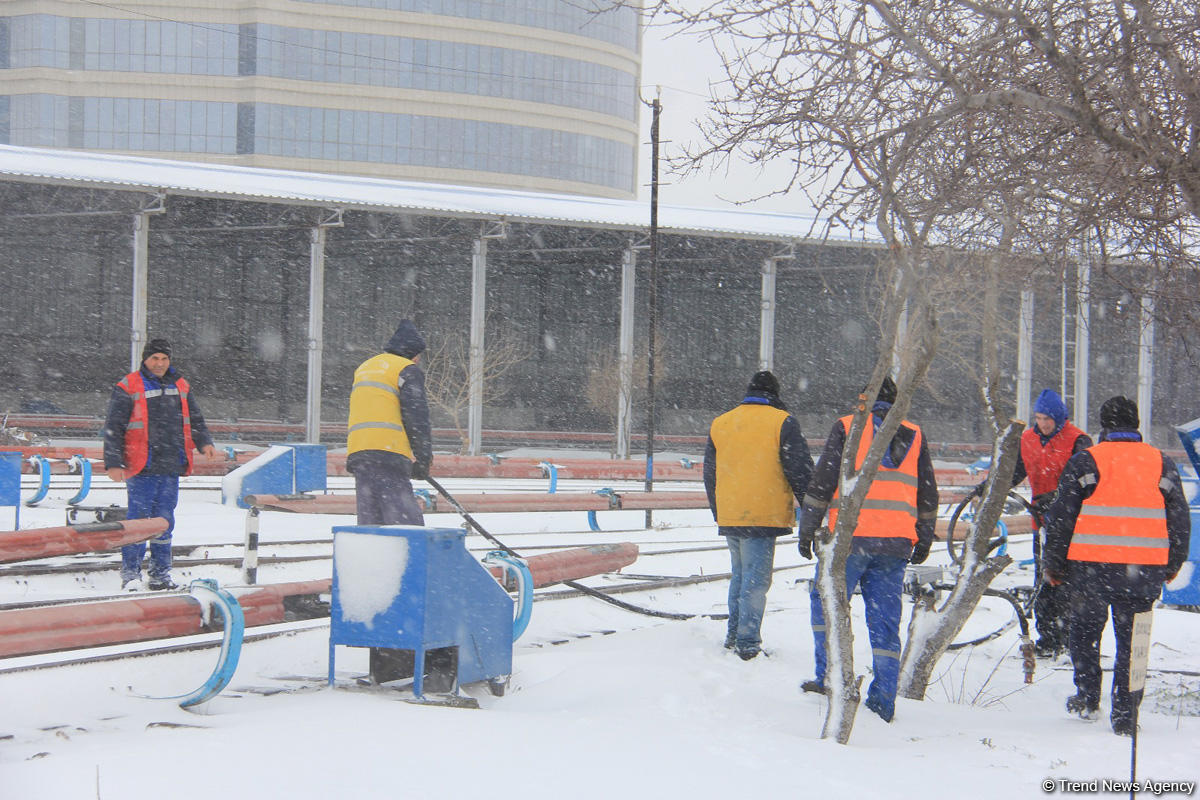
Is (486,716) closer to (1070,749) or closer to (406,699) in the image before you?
(406,699)

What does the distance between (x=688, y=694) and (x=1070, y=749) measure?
6.00 ft

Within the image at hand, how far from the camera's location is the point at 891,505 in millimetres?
5656

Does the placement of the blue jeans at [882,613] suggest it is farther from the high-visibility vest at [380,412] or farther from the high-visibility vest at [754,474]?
the high-visibility vest at [380,412]

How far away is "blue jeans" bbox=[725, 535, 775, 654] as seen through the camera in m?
6.70

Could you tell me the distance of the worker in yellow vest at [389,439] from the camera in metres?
6.90

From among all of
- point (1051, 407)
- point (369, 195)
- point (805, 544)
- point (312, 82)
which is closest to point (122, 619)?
point (805, 544)


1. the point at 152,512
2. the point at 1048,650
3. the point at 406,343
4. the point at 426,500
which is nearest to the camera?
the point at 406,343

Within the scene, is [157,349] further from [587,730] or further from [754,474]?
[587,730]

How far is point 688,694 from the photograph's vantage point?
578 cm

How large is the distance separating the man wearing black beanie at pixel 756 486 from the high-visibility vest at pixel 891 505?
0.89 meters

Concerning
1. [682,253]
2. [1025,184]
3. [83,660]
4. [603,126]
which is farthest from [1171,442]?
[83,660]

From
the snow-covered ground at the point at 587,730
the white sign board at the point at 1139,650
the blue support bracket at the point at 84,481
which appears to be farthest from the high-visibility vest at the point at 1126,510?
the blue support bracket at the point at 84,481

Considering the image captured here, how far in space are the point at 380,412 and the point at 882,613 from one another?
3.24 metres

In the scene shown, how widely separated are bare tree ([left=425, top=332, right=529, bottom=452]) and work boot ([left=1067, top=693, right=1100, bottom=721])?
2379 centimetres
